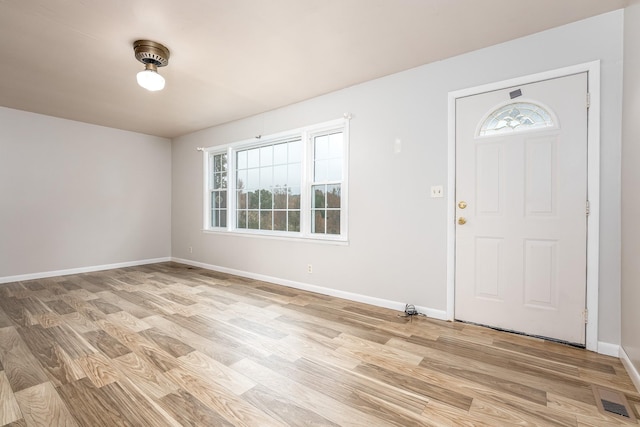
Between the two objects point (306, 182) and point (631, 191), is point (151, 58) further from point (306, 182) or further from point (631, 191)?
point (631, 191)

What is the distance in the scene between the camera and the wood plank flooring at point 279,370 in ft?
5.22

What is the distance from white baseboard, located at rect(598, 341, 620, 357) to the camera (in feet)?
7.26

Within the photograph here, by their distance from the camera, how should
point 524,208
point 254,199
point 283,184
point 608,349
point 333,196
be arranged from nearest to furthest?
1. point 608,349
2. point 524,208
3. point 333,196
4. point 283,184
5. point 254,199

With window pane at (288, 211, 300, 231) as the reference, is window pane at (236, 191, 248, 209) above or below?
above

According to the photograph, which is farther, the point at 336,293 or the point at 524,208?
the point at 336,293

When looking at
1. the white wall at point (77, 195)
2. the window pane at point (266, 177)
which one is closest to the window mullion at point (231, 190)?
the window pane at point (266, 177)

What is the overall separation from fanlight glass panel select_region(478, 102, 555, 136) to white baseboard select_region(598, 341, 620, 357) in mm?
1772

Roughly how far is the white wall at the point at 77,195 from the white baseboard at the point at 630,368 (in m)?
6.88

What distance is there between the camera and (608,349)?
224cm

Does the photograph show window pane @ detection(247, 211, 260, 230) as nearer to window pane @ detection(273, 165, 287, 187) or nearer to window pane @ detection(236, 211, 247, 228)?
window pane @ detection(236, 211, 247, 228)

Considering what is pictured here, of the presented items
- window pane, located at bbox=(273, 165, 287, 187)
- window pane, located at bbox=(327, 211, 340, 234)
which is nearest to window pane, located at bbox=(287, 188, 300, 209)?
window pane, located at bbox=(273, 165, 287, 187)

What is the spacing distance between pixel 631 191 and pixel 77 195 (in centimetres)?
701

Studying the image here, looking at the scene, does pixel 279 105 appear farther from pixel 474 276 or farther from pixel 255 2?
pixel 474 276

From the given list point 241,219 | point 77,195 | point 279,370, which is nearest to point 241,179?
point 241,219
